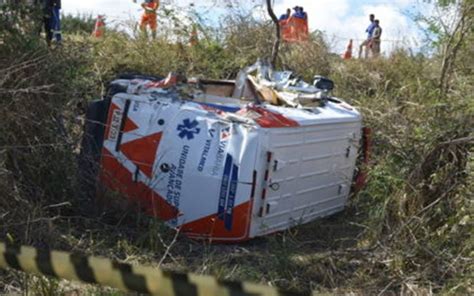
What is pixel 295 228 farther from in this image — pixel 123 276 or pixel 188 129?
pixel 123 276

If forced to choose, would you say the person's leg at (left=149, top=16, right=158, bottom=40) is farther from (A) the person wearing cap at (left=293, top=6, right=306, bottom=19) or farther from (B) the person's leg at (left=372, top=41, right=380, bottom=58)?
(A) the person wearing cap at (left=293, top=6, right=306, bottom=19)

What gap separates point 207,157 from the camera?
5.79 metres

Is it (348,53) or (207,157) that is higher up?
(348,53)

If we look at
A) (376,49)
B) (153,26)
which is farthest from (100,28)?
(376,49)

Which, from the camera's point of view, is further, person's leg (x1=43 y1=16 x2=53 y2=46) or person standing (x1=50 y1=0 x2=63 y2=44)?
person standing (x1=50 y1=0 x2=63 y2=44)

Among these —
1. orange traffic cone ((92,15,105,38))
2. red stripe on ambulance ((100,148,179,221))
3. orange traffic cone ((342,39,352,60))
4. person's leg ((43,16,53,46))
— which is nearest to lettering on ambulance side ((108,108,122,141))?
red stripe on ambulance ((100,148,179,221))

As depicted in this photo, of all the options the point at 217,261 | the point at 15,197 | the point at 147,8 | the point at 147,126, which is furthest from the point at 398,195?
the point at 147,8

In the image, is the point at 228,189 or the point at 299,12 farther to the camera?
the point at 299,12

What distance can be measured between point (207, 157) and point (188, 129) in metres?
0.30

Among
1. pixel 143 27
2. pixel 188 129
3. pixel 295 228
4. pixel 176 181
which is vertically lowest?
pixel 295 228

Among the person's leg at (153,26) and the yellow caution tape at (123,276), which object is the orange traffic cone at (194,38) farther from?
the yellow caution tape at (123,276)

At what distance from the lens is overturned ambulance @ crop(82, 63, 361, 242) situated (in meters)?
5.72

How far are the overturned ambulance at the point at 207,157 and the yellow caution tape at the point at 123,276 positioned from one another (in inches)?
126

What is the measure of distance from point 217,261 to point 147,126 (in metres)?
1.48
